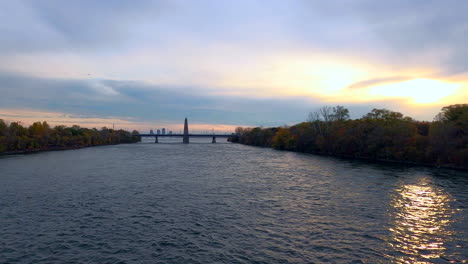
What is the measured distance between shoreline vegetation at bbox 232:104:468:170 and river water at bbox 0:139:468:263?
84.8 feet

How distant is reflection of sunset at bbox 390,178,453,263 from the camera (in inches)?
662

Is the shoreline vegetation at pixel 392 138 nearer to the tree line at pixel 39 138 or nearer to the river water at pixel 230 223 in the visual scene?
the river water at pixel 230 223

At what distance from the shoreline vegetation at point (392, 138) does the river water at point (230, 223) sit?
84.8ft

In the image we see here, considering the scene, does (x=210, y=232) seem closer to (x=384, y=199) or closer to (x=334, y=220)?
(x=334, y=220)

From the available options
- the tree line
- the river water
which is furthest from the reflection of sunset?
the tree line

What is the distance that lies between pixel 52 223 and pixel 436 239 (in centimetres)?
2751

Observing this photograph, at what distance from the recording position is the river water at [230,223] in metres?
16.1

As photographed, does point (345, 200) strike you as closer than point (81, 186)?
Yes

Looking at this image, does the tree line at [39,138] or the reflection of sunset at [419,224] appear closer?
the reflection of sunset at [419,224]

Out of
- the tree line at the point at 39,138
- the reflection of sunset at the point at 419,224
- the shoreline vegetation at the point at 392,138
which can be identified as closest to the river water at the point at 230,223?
the reflection of sunset at the point at 419,224

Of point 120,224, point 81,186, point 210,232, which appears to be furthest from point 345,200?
point 81,186

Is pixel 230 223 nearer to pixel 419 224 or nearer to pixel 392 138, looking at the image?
pixel 419 224

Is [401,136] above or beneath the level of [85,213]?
above

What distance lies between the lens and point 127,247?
17.0 m
